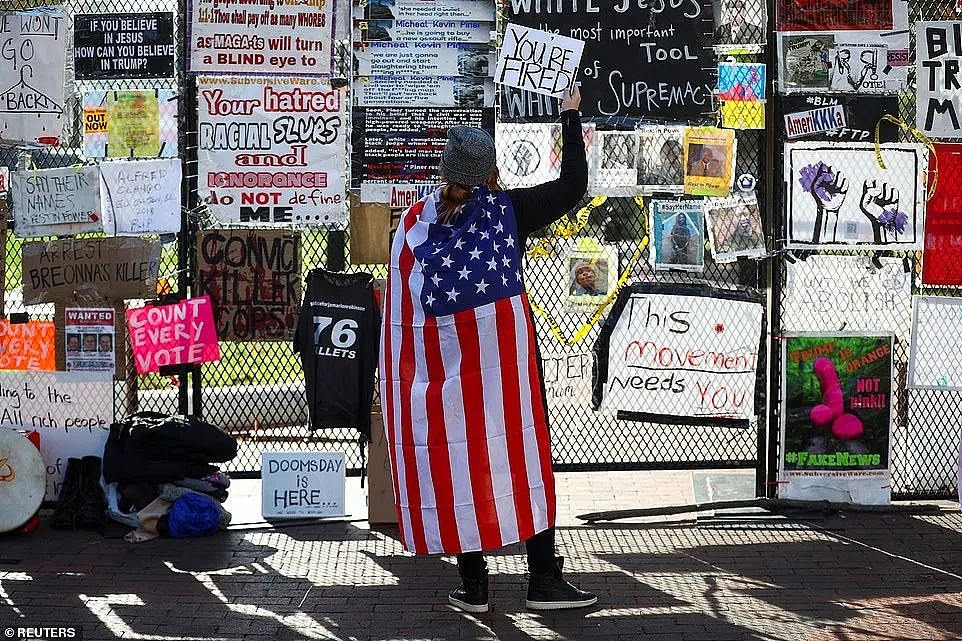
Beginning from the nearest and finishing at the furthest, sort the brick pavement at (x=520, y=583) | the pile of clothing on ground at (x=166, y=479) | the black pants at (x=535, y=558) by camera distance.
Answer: the brick pavement at (x=520, y=583)
the black pants at (x=535, y=558)
the pile of clothing on ground at (x=166, y=479)

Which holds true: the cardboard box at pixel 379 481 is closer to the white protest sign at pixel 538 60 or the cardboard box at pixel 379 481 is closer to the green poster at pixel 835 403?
the white protest sign at pixel 538 60

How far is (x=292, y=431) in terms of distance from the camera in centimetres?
705

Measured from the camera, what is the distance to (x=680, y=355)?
6.55m

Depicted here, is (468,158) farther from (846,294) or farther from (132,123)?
(846,294)

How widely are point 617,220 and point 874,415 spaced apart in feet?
5.44

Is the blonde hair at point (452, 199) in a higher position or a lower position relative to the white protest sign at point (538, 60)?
lower

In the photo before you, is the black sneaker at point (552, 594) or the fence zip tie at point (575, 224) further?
the fence zip tie at point (575, 224)

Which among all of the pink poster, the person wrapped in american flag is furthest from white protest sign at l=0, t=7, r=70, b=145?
the person wrapped in american flag

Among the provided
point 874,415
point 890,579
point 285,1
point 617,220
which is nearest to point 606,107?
point 617,220

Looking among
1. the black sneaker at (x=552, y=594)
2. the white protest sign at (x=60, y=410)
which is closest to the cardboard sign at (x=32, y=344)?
the white protest sign at (x=60, y=410)

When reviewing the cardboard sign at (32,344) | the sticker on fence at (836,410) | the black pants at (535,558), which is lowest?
the black pants at (535,558)

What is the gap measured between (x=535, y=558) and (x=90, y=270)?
113 inches

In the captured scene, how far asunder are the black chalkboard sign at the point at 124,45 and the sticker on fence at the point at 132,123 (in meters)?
0.10

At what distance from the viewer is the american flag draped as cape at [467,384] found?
4.93 meters
